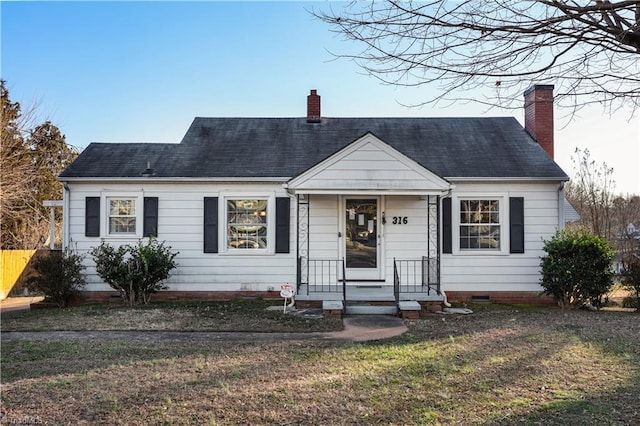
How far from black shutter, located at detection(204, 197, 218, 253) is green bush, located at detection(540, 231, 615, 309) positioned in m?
8.32

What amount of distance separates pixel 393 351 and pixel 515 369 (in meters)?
1.70

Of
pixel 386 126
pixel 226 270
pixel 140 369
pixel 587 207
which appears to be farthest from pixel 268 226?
pixel 587 207

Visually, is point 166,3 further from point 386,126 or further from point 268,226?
point 386,126

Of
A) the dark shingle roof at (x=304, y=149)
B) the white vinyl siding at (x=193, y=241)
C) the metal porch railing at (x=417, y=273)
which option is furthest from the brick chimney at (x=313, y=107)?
the metal porch railing at (x=417, y=273)

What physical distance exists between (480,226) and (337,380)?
7765 millimetres

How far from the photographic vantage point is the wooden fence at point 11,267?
53.1 ft

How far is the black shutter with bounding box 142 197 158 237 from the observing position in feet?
37.5

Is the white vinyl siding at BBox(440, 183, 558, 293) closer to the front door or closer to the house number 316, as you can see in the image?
the house number 316

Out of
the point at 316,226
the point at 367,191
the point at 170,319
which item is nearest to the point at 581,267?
the point at 367,191

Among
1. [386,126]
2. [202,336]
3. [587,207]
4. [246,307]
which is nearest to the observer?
[202,336]

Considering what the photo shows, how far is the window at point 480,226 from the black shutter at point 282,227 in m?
4.60

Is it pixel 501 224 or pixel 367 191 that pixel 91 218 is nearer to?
pixel 367 191

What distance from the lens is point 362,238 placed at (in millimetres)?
11367

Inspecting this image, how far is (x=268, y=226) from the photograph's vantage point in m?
11.5
